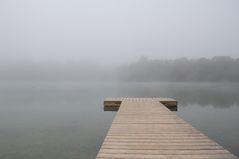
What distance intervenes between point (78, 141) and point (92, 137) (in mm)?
984

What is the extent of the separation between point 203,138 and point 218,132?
30.3 ft

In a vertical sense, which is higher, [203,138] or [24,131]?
[203,138]

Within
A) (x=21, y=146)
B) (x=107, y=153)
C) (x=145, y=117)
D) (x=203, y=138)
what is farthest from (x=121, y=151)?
(x=21, y=146)

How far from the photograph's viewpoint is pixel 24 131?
12.7m

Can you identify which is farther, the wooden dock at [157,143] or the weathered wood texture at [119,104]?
the weathered wood texture at [119,104]

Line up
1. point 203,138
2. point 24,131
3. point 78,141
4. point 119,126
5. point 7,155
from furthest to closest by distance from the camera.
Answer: point 24,131 < point 78,141 < point 7,155 < point 119,126 < point 203,138

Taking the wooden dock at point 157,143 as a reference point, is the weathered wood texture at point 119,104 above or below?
below

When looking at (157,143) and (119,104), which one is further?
(119,104)

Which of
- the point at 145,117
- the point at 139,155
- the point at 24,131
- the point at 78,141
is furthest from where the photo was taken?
the point at 24,131

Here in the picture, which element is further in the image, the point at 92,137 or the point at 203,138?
the point at 92,137

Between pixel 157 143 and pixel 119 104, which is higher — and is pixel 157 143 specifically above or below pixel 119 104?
above

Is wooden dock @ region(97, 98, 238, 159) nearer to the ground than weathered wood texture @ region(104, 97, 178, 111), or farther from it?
farther from it

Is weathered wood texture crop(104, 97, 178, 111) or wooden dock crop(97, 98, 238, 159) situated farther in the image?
weathered wood texture crop(104, 97, 178, 111)

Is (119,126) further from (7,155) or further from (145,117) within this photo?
(7,155)
